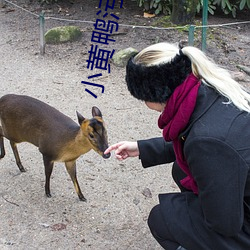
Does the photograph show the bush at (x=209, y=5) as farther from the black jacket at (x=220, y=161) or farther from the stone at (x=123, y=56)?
the black jacket at (x=220, y=161)

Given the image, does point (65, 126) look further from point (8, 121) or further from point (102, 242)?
point (102, 242)

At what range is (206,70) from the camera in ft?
6.44

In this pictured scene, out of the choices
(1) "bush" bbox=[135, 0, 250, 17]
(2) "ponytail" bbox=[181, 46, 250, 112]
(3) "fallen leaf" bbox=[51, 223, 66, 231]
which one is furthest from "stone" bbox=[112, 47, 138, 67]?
(2) "ponytail" bbox=[181, 46, 250, 112]

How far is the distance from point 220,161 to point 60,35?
15.4 feet

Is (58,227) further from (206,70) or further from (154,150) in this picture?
(206,70)

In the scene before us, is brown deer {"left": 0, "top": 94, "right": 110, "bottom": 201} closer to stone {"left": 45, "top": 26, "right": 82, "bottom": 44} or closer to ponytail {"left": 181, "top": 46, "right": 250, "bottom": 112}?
ponytail {"left": 181, "top": 46, "right": 250, "bottom": 112}

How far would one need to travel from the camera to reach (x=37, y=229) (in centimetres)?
305

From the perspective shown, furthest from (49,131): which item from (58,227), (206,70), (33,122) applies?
(206,70)

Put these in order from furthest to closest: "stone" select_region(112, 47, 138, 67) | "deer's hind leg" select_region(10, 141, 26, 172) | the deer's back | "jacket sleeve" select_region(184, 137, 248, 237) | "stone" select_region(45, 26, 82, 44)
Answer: "stone" select_region(45, 26, 82, 44) → "stone" select_region(112, 47, 138, 67) → "deer's hind leg" select_region(10, 141, 26, 172) → the deer's back → "jacket sleeve" select_region(184, 137, 248, 237)

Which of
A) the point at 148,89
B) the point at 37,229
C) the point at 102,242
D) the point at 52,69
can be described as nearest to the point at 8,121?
the point at 37,229

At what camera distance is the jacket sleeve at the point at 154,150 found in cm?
263

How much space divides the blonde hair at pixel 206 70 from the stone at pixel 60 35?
4.36 metres

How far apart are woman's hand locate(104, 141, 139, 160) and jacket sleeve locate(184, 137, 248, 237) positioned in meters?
0.64

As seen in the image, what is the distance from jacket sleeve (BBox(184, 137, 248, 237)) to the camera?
73.3 inches
